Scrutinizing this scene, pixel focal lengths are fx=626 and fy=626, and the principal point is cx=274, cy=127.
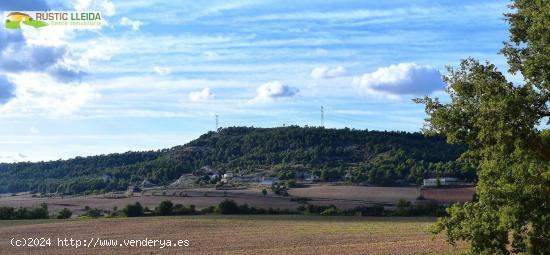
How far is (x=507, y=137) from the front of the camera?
1859 cm

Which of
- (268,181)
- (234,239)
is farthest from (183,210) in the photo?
(268,181)

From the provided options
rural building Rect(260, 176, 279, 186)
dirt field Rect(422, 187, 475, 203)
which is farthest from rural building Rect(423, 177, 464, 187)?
rural building Rect(260, 176, 279, 186)

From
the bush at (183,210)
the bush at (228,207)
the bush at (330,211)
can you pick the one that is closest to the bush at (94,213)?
the bush at (183,210)

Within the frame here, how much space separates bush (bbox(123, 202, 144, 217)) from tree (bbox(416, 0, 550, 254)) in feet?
256

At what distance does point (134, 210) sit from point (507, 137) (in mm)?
82694

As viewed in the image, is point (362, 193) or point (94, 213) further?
point (362, 193)

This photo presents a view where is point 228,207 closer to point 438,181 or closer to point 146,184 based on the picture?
point 438,181

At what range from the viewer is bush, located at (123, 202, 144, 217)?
310 feet

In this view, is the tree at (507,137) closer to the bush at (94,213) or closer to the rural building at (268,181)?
the bush at (94,213)

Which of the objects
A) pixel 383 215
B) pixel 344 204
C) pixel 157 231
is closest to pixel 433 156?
pixel 344 204

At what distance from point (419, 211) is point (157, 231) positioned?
47.5m

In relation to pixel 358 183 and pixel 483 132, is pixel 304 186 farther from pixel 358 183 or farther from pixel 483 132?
pixel 483 132

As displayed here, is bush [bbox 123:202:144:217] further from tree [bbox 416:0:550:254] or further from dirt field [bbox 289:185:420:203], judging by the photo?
tree [bbox 416:0:550:254]

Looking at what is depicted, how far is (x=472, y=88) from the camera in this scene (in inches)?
801
